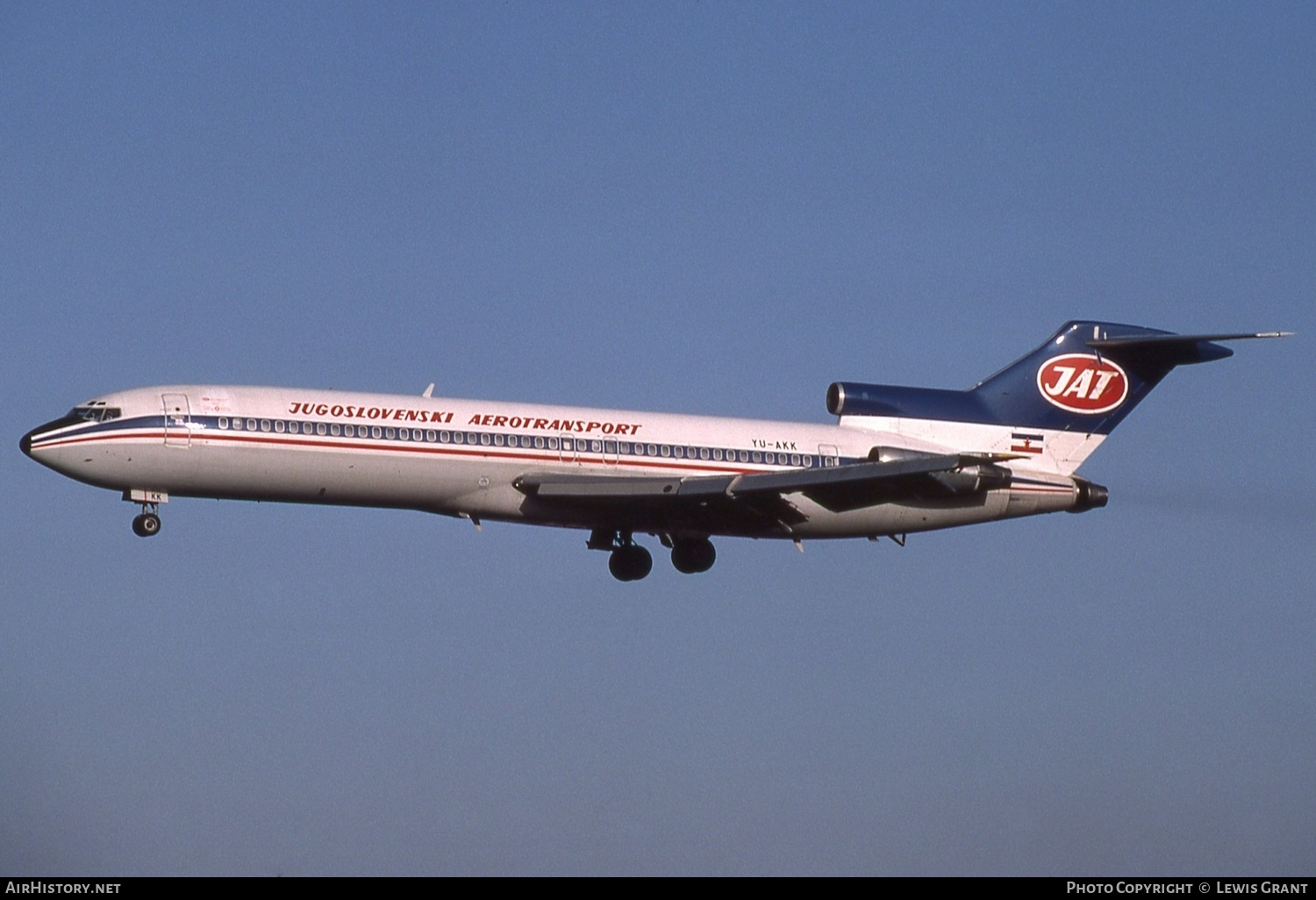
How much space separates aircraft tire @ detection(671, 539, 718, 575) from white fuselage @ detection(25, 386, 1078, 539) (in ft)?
5.28

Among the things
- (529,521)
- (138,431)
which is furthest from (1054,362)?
(138,431)

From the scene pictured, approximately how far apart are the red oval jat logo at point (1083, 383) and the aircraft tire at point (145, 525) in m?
22.5

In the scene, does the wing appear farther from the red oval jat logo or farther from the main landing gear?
the red oval jat logo

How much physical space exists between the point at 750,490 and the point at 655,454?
8.88 ft

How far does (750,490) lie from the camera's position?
46656 millimetres

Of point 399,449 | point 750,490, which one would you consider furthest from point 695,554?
point 399,449

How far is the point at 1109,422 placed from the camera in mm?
53562

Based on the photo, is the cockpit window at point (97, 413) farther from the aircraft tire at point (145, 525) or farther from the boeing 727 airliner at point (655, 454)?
the aircraft tire at point (145, 525)

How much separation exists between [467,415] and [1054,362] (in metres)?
16.3

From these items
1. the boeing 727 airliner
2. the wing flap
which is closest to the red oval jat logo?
the boeing 727 airliner

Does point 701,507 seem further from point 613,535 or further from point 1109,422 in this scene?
point 1109,422

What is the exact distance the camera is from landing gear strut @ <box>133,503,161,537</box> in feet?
148

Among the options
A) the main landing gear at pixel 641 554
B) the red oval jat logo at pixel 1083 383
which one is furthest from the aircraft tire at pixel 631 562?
the red oval jat logo at pixel 1083 383
